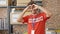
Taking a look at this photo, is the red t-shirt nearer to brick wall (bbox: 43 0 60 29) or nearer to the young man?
the young man

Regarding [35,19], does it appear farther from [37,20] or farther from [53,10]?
[53,10]

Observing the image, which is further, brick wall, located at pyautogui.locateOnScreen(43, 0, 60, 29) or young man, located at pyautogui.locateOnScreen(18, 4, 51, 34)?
brick wall, located at pyautogui.locateOnScreen(43, 0, 60, 29)

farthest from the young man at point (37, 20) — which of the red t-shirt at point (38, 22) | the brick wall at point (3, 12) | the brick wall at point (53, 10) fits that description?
the brick wall at point (3, 12)

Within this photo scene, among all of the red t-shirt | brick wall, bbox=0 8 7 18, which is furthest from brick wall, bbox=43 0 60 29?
the red t-shirt

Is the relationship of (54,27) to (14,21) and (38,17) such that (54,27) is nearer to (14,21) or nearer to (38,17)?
(14,21)

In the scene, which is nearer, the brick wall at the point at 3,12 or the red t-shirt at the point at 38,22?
the red t-shirt at the point at 38,22

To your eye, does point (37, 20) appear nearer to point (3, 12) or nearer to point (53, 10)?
point (53, 10)

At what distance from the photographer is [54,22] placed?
3.88 meters

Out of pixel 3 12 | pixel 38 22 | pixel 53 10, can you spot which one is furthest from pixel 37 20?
pixel 3 12

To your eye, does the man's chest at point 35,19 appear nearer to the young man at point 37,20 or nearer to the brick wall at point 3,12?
→ the young man at point 37,20

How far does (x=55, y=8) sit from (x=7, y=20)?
1.17m

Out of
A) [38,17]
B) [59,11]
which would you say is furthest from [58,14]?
[38,17]

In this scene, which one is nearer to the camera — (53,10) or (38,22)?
(38,22)

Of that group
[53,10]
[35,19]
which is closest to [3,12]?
[53,10]
